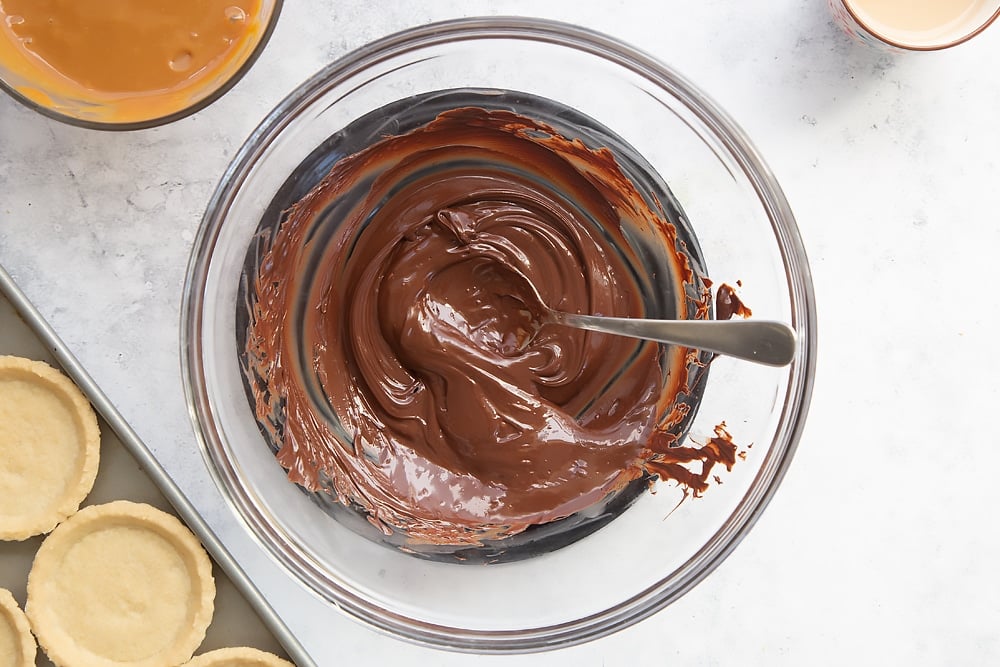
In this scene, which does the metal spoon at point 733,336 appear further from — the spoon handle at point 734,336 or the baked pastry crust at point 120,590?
the baked pastry crust at point 120,590

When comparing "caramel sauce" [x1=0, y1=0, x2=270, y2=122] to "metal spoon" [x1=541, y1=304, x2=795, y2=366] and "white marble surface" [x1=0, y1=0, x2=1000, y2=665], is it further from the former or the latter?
"metal spoon" [x1=541, y1=304, x2=795, y2=366]

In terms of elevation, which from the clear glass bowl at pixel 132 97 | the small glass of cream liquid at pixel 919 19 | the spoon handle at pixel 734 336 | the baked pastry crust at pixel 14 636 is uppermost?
the small glass of cream liquid at pixel 919 19

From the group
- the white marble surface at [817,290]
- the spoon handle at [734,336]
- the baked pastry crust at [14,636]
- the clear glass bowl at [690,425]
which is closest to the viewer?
the spoon handle at [734,336]

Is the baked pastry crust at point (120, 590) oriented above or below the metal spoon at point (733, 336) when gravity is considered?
below

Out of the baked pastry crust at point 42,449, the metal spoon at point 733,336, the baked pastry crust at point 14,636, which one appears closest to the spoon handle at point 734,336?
the metal spoon at point 733,336

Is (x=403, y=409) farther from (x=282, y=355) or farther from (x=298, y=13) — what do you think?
(x=298, y=13)

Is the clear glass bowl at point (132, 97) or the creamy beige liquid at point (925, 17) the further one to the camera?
the creamy beige liquid at point (925, 17)

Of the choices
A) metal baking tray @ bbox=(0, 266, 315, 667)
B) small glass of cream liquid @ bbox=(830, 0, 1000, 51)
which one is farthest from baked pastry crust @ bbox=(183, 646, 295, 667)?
small glass of cream liquid @ bbox=(830, 0, 1000, 51)
